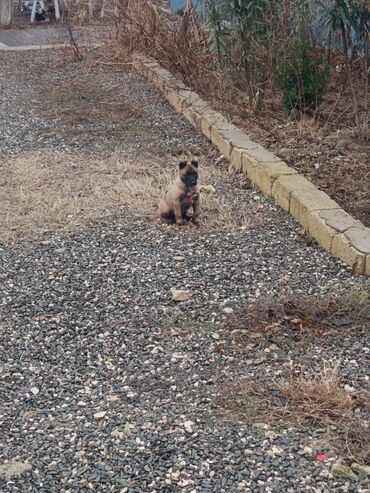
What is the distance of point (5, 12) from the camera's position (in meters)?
16.5

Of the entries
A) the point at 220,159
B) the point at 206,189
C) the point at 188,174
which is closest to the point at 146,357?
the point at 188,174

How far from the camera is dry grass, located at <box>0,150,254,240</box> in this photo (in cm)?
571

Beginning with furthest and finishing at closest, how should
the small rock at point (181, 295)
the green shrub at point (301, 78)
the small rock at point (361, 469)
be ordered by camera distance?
the green shrub at point (301, 78), the small rock at point (181, 295), the small rock at point (361, 469)

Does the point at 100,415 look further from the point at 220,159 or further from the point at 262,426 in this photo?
the point at 220,159

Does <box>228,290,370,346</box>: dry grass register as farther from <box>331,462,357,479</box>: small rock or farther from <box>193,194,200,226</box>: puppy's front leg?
<box>193,194,200,226</box>: puppy's front leg

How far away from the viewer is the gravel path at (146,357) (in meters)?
3.07

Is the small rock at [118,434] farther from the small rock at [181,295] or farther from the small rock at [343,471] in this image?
the small rock at [181,295]

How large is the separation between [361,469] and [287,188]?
10.2ft

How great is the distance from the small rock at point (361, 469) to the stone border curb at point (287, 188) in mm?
1861

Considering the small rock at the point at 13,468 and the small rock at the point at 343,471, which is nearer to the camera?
the small rock at the point at 343,471

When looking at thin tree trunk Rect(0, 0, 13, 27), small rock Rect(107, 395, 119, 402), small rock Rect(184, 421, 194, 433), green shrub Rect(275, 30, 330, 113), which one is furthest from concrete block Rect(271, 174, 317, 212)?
thin tree trunk Rect(0, 0, 13, 27)

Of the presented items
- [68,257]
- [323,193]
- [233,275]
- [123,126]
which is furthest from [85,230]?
[123,126]

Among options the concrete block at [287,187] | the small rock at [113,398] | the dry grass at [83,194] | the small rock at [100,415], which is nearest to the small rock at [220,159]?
the dry grass at [83,194]

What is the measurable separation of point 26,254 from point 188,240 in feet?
3.62
